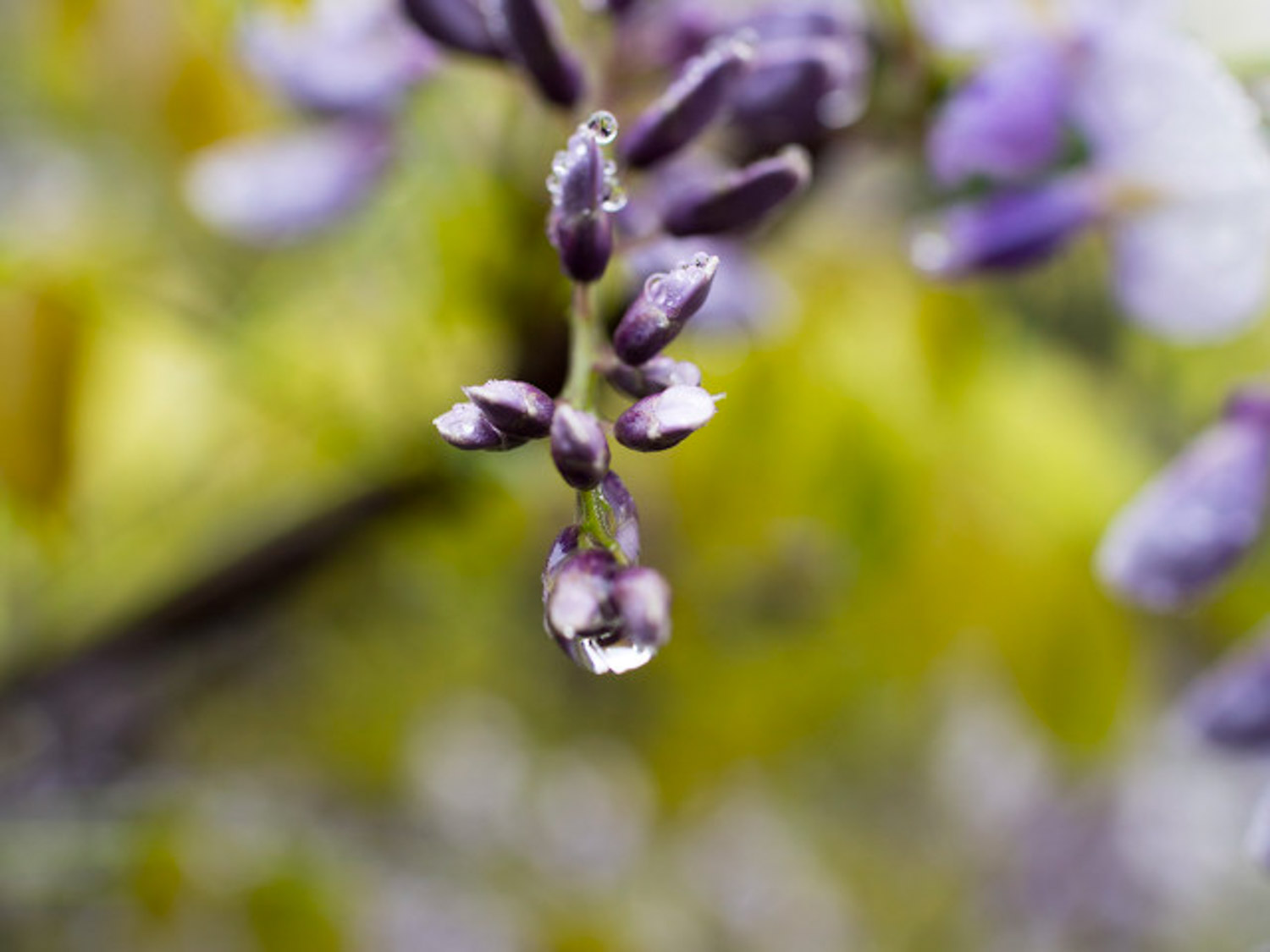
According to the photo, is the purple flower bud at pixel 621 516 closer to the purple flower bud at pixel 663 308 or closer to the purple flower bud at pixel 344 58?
the purple flower bud at pixel 663 308

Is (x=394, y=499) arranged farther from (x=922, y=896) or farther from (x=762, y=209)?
(x=922, y=896)

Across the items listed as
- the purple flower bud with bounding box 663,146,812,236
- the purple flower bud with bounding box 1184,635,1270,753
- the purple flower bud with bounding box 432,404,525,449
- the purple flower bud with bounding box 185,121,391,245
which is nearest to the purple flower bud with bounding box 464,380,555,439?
the purple flower bud with bounding box 432,404,525,449

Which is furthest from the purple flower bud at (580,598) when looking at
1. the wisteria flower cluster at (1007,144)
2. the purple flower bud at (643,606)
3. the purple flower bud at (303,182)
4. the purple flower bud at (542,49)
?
the purple flower bud at (303,182)

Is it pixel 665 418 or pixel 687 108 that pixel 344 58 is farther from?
pixel 665 418

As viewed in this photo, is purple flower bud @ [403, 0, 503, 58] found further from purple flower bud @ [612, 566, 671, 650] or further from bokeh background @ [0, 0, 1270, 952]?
purple flower bud @ [612, 566, 671, 650]

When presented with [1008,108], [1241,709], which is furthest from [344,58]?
[1241,709]

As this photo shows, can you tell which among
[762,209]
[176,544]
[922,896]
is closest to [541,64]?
[762,209]
